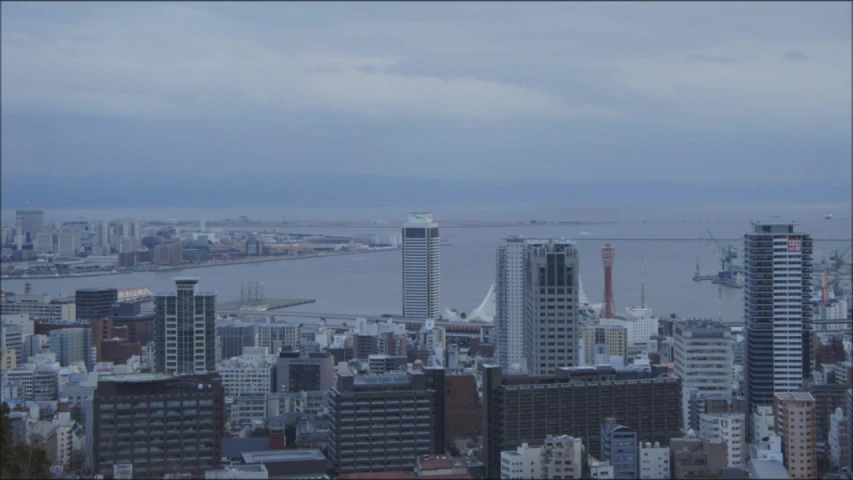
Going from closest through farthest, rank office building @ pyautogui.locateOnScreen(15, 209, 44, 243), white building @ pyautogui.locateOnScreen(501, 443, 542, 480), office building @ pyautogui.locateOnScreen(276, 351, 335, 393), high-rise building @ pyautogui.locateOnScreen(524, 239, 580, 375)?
white building @ pyautogui.locateOnScreen(501, 443, 542, 480) < high-rise building @ pyautogui.locateOnScreen(524, 239, 580, 375) < office building @ pyautogui.locateOnScreen(276, 351, 335, 393) < office building @ pyautogui.locateOnScreen(15, 209, 44, 243)

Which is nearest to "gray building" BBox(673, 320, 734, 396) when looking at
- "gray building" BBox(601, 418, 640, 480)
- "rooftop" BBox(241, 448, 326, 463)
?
"gray building" BBox(601, 418, 640, 480)

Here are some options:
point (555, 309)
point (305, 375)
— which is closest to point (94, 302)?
point (305, 375)

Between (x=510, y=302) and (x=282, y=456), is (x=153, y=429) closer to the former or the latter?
(x=282, y=456)

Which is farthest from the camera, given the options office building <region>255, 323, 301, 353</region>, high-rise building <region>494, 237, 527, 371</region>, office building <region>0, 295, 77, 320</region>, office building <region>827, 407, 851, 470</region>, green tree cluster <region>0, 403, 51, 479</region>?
office building <region>0, 295, 77, 320</region>

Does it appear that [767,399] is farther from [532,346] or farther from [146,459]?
[146,459]

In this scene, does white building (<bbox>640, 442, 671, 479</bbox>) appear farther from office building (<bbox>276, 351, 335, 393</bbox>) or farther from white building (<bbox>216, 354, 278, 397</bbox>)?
white building (<bbox>216, 354, 278, 397</bbox>)

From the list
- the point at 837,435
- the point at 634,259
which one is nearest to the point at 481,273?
the point at 634,259
